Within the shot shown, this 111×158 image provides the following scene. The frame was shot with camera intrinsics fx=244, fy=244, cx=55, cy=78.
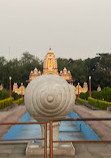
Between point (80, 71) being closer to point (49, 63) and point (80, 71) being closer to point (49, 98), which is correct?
point (49, 63)

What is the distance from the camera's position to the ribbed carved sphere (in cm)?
503

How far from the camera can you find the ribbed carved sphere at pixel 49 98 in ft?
16.5

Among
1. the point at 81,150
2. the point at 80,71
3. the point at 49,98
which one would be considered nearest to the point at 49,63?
the point at 80,71

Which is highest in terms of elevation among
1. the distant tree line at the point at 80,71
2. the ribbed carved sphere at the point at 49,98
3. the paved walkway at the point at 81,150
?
the distant tree line at the point at 80,71

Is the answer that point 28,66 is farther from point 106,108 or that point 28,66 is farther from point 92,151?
point 92,151

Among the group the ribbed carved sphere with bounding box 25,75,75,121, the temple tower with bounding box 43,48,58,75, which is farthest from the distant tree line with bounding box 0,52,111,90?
the ribbed carved sphere with bounding box 25,75,75,121

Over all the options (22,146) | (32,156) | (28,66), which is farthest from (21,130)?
(28,66)

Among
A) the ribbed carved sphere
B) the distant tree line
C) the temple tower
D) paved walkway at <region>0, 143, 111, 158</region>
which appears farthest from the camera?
the distant tree line

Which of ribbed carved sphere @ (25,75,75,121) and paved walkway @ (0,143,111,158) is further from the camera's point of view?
paved walkway @ (0,143,111,158)

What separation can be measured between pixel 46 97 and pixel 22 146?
198cm

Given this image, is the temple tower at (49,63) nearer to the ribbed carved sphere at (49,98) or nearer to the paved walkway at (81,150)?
the paved walkway at (81,150)

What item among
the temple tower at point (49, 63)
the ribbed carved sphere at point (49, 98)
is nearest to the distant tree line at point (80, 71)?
the temple tower at point (49, 63)

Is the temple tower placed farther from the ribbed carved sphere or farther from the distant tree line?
the ribbed carved sphere

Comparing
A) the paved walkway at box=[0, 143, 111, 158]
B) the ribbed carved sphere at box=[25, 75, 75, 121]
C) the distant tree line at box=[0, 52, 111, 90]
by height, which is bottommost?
the paved walkway at box=[0, 143, 111, 158]
